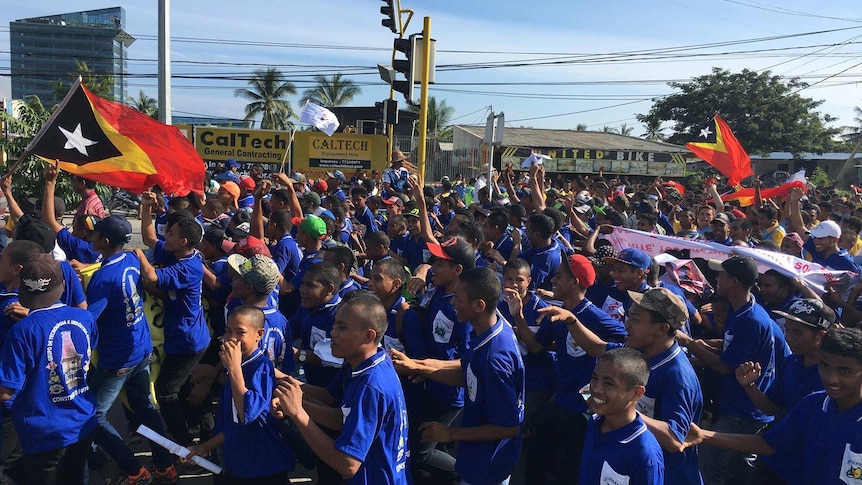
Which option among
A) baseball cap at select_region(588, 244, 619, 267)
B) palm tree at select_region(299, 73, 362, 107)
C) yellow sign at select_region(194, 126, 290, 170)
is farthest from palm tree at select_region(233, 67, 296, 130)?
baseball cap at select_region(588, 244, 619, 267)

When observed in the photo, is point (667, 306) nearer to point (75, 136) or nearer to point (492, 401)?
point (492, 401)

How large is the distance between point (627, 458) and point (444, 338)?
5.95 feet

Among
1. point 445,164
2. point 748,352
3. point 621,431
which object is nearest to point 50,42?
point 445,164

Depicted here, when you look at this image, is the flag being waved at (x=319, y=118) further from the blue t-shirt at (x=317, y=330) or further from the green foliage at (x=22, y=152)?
the blue t-shirt at (x=317, y=330)

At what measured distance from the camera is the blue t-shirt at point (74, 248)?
5.87m

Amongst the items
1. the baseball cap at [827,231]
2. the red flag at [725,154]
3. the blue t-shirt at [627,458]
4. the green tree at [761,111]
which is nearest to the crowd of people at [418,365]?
the blue t-shirt at [627,458]

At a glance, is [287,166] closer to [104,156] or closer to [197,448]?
[104,156]

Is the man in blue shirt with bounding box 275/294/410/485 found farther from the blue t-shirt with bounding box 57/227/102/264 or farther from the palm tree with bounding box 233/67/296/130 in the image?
the palm tree with bounding box 233/67/296/130

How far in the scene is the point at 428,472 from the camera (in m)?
4.17

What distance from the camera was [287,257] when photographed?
6254 mm

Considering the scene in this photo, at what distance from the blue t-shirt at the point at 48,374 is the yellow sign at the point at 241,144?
17828mm

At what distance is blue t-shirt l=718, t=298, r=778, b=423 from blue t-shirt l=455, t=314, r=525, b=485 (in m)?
1.55

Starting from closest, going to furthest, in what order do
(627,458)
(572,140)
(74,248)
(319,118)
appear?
(627,458) < (74,248) < (319,118) < (572,140)

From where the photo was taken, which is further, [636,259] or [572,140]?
[572,140]
